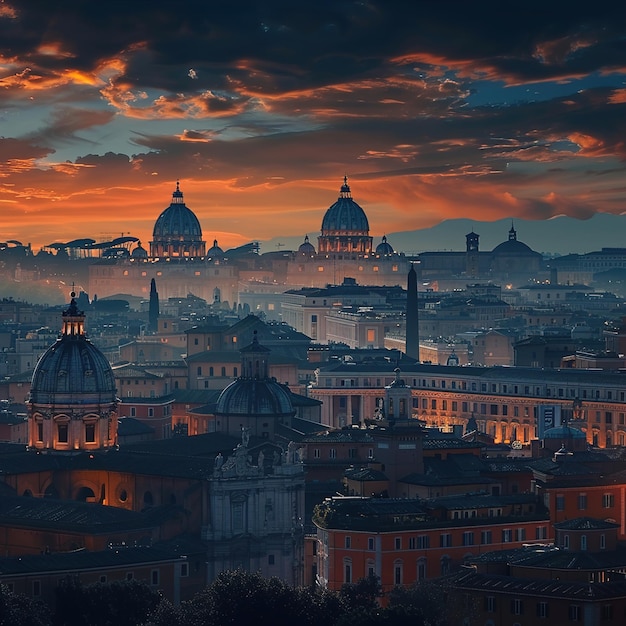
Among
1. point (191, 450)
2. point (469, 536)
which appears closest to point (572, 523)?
point (469, 536)

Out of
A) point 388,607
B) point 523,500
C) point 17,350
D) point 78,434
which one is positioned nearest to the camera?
point 388,607

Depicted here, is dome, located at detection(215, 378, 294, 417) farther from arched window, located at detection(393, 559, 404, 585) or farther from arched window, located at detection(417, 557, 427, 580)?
arched window, located at detection(393, 559, 404, 585)

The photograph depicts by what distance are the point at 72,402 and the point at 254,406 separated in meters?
7.26

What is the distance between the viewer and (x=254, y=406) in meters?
111

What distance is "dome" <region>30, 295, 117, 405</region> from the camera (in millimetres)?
106812

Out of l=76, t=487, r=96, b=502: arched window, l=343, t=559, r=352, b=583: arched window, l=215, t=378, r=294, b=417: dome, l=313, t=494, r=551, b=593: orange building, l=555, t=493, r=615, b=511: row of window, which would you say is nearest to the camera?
l=313, t=494, r=551, b=593: orange building

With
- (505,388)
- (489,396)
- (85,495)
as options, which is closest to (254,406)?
(85,495)

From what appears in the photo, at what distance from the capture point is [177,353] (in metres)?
180

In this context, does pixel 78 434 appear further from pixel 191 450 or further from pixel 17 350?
pixel 17 350

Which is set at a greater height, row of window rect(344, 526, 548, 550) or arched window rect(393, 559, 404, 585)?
row of window rect(344, 526, 548, 550)

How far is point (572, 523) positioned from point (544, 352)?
6706 cm

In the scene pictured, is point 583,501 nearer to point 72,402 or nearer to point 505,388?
point 72,402

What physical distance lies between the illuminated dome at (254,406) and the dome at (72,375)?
5000mm

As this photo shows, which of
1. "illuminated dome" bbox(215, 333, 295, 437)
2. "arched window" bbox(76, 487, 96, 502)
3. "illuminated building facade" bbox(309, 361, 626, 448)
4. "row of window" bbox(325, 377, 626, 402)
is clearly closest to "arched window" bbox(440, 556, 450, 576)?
"arched window" bbox(76, 487, 96, 502)
